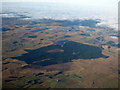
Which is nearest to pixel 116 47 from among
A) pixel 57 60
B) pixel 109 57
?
pixel 109 57

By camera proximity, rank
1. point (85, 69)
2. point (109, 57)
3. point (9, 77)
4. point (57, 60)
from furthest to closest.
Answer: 1. point (109, 57)
2. point (57, 60)
3. point (85, 69)
4. point (9, 77)

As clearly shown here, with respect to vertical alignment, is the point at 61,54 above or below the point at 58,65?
above

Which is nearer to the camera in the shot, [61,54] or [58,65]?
[58,65]

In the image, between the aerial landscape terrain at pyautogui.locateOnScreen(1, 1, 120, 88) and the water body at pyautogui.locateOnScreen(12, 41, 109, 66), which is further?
the water body at pyautogui.locateOnScreen(12, 41, 109, 66)

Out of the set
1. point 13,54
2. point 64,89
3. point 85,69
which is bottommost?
point 64,89

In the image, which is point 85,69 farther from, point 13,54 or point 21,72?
point 13,54

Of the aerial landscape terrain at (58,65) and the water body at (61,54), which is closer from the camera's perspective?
the aerial landscape terrain at (58,65)

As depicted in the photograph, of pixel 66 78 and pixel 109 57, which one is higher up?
pixel 109 57

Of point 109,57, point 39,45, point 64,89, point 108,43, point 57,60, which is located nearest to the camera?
point 64,89
